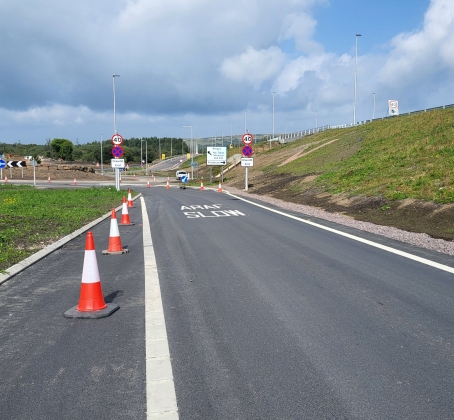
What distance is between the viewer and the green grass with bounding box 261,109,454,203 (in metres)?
17.8

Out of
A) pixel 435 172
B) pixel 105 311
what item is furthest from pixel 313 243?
pixel 435 172

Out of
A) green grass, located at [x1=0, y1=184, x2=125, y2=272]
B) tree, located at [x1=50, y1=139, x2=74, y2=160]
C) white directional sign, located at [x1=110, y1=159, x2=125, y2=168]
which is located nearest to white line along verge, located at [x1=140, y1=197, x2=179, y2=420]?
green grass, located at [x1=0, y1=184, x2=125, y2=272]

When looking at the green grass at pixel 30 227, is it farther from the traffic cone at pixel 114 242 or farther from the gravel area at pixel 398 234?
the gravel area at pixel 398 234

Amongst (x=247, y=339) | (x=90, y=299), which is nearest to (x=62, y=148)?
(x=90, y=299)

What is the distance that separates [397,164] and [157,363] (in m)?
22.5

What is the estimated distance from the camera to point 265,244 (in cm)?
1067

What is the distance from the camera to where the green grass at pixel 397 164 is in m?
17.8

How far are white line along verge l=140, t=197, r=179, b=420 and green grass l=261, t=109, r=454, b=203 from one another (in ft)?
37.5

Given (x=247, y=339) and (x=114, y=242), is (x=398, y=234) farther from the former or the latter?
(x=247, y=339)

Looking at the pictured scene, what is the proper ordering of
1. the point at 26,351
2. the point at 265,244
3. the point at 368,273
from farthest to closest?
1. the point at 265,244
2. the point at 368,273
3. the point at 26,351

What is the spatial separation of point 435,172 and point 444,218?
6247 mm

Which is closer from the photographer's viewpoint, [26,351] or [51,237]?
[26,351]

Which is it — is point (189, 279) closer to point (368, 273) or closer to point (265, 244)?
point (368, 273)

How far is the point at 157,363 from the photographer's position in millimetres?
4168
